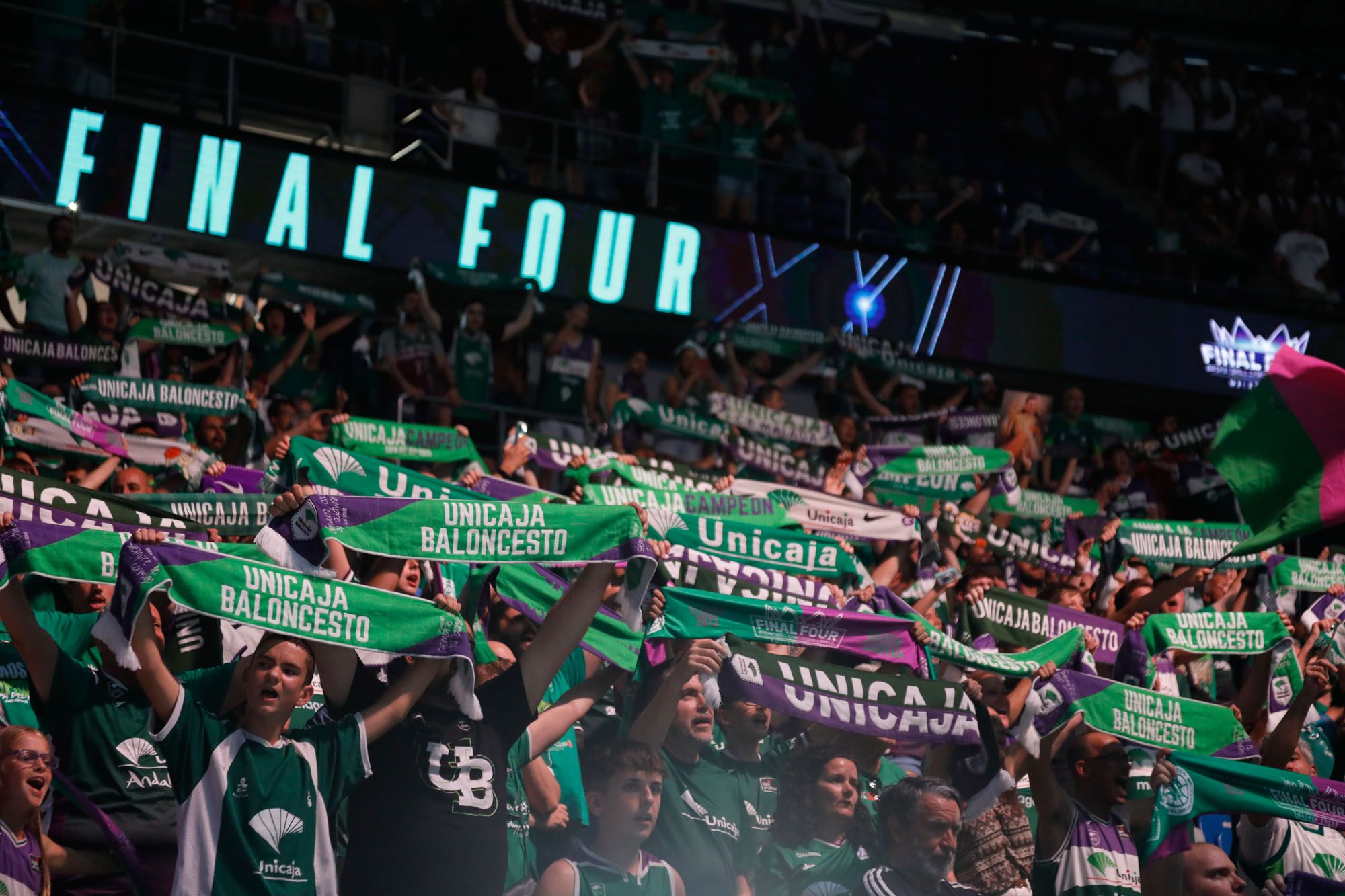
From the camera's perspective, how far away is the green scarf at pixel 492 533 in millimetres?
6469

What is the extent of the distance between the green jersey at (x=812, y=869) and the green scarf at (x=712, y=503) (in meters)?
2.44

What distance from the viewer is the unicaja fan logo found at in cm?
1708

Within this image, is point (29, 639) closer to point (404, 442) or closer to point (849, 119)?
point (404, 442)

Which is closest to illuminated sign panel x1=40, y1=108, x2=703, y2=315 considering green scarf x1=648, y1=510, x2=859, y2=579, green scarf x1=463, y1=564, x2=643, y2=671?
green scarf x1=648, y1=510, x2=859, y2=579

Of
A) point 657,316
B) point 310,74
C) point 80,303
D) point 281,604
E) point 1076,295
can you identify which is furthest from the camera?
point 1076,295

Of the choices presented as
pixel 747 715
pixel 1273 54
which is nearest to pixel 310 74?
pixel 747 715

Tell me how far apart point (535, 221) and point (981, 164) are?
6.29 m

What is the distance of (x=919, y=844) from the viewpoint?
22.5ft

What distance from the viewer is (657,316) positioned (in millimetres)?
15297

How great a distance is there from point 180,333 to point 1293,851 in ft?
24.8

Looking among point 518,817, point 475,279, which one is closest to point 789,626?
point 518,817

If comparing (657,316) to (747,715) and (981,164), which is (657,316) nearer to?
(981,164)

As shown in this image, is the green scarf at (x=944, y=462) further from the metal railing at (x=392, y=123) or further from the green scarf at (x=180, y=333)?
the metal railing at (x=392, y=123)

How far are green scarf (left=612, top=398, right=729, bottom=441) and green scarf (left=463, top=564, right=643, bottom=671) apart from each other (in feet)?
13.9
